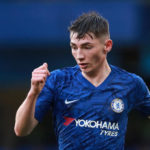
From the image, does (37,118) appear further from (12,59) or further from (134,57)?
(134,57)

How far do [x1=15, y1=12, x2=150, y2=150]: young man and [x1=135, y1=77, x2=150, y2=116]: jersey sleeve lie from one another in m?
0.11

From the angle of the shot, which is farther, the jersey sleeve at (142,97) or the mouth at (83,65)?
the jersey sleeve at (142,97)

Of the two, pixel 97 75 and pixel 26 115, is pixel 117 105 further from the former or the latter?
pixel 26 115

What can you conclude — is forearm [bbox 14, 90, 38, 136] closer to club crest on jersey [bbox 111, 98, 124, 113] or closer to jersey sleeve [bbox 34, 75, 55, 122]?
jersey sleeve [bbox 34, 75, 55, 122]

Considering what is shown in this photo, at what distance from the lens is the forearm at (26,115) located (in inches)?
158

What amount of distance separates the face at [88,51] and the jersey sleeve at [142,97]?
495mm

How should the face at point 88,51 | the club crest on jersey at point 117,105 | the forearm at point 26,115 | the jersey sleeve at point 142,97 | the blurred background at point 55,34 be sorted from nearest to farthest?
the forearm at point 26,115 → the face at point 88,51 → the club crest on jersey at point 117,105 → the jersey sleeve at point 142,97 → the blurred background at point 55,34

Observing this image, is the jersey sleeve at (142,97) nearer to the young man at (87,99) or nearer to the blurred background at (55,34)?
the young man at (87,99)

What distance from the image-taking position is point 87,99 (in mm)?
4375

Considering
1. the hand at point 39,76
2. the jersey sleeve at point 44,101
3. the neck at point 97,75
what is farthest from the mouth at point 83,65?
the hand at point 39,76

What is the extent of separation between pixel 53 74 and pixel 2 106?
36.3 ft

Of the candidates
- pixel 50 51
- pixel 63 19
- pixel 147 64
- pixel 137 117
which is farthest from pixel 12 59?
pixel 137 117

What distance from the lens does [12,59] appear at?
11.8 meters

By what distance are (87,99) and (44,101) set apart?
0.39m
